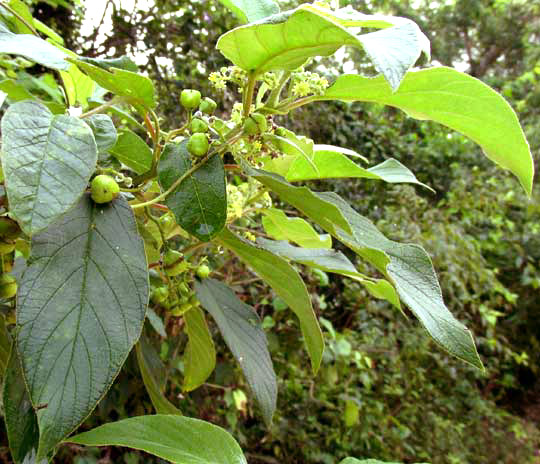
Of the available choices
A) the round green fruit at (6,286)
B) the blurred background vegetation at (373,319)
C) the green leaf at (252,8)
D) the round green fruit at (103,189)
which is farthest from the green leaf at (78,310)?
the blurred background vegetation at (373,319)

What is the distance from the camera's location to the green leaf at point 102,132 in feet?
1.36

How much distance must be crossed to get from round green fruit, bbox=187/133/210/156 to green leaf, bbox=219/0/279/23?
131 millimetres

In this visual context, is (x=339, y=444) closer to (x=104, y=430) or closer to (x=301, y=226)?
(x=301, y=226)

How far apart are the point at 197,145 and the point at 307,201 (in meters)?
0.10

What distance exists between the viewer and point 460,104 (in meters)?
0.42

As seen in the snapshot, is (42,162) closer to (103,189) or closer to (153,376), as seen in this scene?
(103,189)

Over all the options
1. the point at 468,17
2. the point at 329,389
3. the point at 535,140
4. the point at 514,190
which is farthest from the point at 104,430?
the point at 468,17

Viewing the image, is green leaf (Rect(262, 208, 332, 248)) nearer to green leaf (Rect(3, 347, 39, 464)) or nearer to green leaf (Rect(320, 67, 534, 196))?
green leaf (Rect(320, 67, 534, 196))

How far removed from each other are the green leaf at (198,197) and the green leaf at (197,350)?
258 mm

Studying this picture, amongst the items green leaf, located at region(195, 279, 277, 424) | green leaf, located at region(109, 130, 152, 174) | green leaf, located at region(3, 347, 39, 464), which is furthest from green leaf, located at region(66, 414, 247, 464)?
green leaf, located at region(109, 130, 152, 174)

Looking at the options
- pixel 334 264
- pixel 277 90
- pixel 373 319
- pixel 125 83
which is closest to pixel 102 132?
pixel 125 83

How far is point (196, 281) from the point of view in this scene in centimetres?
61

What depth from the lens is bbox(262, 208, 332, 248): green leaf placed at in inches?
22.8

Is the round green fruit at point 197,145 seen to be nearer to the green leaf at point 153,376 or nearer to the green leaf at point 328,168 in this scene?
the green leaf at point 328,168
